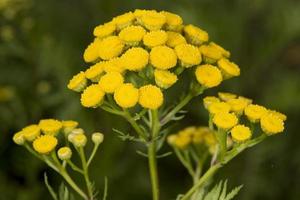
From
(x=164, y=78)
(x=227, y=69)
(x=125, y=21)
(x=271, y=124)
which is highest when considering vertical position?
(x=125, y=21)

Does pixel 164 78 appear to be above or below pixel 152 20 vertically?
below

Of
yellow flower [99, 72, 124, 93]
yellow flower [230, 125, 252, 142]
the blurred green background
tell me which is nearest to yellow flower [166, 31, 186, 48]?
yellow flower [99, 72, 124, 93]

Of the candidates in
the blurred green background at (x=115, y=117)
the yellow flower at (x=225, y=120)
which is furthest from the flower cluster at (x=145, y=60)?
the blurred green background at (x=115, y=117)

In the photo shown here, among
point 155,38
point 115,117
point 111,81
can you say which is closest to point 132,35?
point 155,38

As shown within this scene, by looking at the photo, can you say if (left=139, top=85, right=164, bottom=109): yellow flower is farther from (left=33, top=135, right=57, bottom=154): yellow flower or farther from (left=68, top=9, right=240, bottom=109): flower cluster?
(left=33, top=135, right=57, bottom=154): yellow flower

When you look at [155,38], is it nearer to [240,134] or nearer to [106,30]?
[106,30]
